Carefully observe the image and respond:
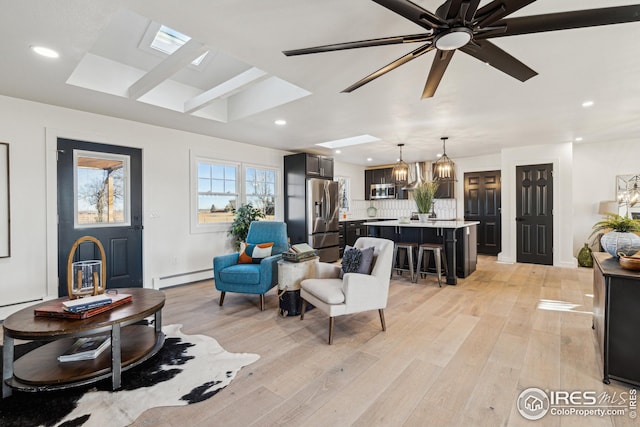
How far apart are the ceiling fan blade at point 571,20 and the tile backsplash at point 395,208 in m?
6.42

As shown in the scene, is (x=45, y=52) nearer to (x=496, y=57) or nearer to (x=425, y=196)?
(x=496, y=57)

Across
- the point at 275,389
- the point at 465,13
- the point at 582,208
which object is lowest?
the point at 275,389

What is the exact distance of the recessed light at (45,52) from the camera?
228 cm

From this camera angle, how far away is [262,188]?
5938mm

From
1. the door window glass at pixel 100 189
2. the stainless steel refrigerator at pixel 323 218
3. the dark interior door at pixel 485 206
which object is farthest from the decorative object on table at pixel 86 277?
the dark interior door at pixel 485 206

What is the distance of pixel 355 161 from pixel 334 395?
6.56 meters

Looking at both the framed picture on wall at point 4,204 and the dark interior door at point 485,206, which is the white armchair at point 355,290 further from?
the dark interior door at point 485,206

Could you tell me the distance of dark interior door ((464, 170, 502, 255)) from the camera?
691cm

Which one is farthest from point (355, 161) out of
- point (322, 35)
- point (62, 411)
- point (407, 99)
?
point (62, 411)

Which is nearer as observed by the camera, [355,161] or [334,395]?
[334,395]

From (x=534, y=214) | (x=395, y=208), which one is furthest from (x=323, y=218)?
(x=534, y=214)

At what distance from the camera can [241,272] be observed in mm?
3418

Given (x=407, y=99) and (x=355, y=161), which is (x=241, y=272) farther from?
(x=355, y=161)

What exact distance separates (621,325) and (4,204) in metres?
5.60
